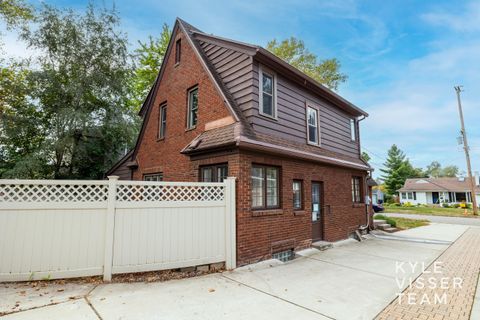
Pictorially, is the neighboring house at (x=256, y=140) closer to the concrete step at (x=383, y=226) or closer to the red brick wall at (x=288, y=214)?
the red brick wall at (x=288, y=214)

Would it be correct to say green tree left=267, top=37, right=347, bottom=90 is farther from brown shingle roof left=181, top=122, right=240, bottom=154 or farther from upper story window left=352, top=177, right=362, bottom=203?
brown shingle roof left=181, top=122, right=240, bottom=154

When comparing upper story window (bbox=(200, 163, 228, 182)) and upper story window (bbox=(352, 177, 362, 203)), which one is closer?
upper story window (bbox=(200, 163, 228, 182))

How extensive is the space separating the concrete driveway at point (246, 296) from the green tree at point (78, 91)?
33.0ft

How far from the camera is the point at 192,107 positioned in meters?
8.96

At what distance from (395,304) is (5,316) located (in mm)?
5556

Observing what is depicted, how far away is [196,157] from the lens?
7434 millimetres

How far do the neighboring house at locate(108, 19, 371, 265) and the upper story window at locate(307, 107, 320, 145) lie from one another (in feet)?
0.13

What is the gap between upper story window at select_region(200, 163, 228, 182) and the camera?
22.1 ft

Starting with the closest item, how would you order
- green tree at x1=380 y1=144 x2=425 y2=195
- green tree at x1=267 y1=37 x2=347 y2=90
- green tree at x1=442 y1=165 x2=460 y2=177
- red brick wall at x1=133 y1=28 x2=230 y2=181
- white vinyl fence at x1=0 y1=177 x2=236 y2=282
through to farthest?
white vinyl fence at x1=0 y1=177 x2=236 y2=282 → red brick wall at x1=133 y1=28 x2=230 y2=181 → green tree at x1=267 y1=37 x2=347 y2=90 → green tree at x1=380 y1=144 x2=425 y2=195 → green tree at x1=442 y1=165 x2=460 y2=177

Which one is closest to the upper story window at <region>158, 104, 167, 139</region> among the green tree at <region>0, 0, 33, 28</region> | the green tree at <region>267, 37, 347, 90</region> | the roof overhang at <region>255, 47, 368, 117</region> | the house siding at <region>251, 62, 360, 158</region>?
the house siding at <region>251, 62, 360, 158</region>

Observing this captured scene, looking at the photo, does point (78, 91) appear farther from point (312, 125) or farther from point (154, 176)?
point (312, 125)

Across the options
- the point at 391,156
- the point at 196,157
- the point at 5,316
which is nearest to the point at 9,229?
the point at 5,316

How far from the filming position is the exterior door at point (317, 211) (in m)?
8.56

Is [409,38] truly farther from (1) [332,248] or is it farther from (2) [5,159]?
(2) [5,159]
